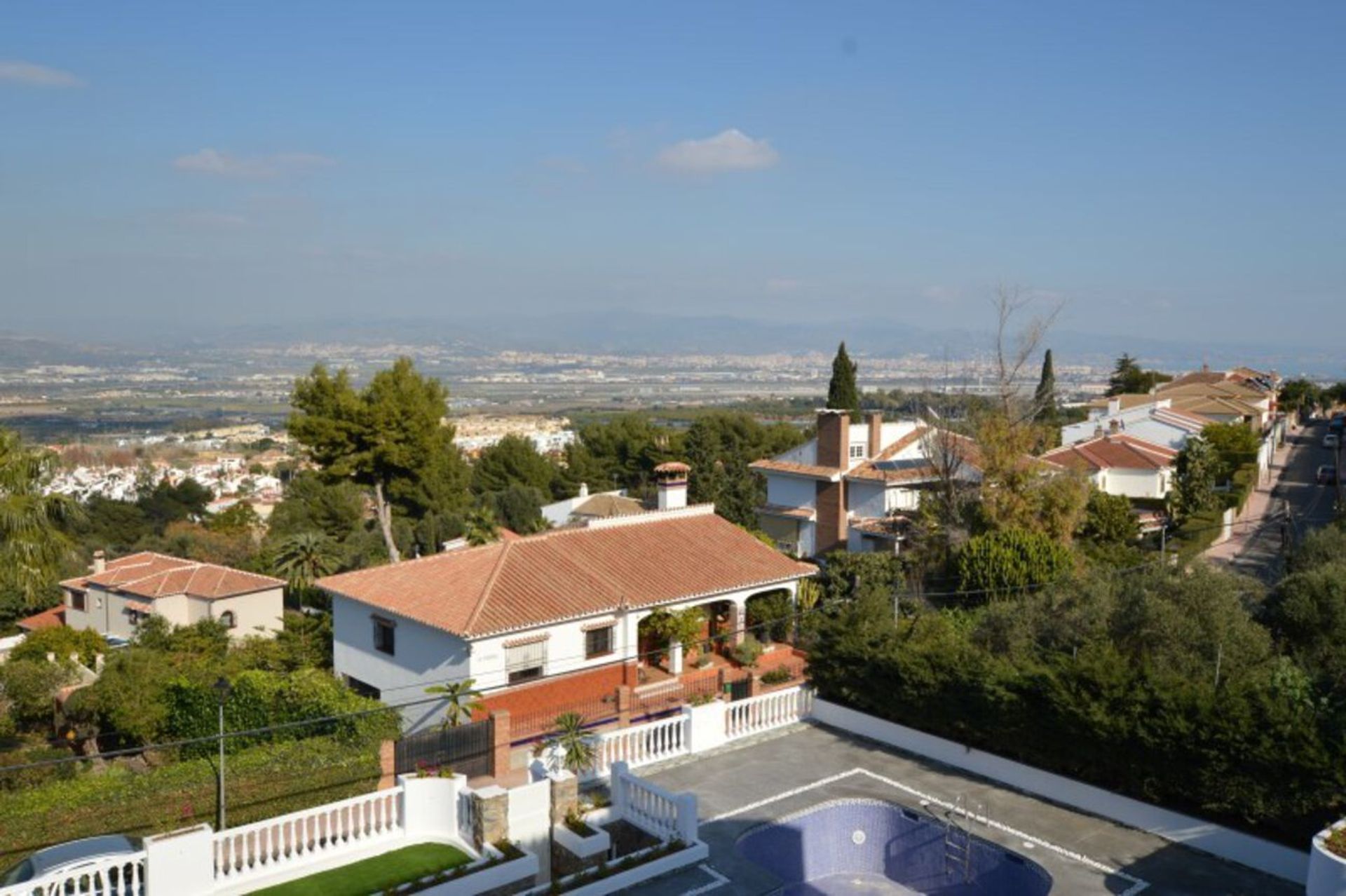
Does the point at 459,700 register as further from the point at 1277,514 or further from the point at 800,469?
the point at 1277,514

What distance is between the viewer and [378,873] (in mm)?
11742

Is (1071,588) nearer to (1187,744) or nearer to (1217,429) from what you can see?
(1187,744)

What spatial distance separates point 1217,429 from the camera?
44719 millimetres

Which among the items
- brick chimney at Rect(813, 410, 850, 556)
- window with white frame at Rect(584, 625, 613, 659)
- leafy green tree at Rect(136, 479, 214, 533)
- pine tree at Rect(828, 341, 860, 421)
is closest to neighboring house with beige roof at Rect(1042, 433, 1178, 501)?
brick chimney at Rect(813, 410, 850, 556)

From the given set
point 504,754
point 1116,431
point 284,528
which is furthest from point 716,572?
point 284,528

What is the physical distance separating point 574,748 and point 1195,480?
2825 cm

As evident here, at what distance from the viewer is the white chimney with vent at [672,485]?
2862cm

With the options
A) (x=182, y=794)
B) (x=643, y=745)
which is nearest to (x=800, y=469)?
(x=643, y=745)

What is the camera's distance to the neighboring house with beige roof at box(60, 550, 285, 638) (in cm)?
3359

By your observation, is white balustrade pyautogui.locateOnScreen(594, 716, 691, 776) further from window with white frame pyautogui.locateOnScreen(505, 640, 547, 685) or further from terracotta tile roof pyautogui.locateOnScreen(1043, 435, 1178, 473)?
terracotta tile roof pyautogui.locateOnScreen(1043, 435, 1178, 473)

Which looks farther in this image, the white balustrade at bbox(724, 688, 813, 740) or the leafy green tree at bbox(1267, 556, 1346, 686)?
the white balustrade at bbox(724, 688, 813, 740)

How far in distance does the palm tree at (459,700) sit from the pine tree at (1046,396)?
2053 cm

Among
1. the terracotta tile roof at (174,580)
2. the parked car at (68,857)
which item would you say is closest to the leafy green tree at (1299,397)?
the terracotta tile roof at (174,580)

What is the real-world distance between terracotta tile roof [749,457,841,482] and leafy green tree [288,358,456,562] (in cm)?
1132
